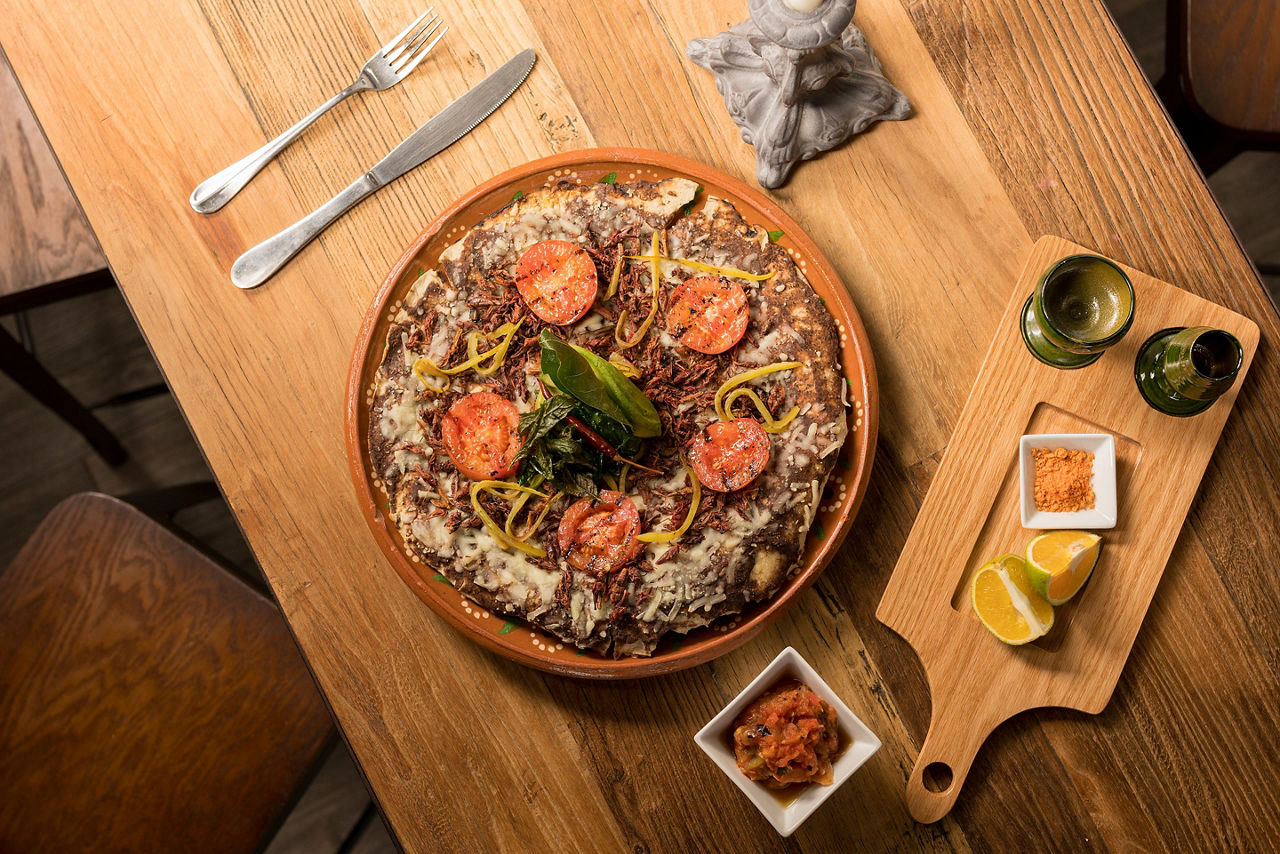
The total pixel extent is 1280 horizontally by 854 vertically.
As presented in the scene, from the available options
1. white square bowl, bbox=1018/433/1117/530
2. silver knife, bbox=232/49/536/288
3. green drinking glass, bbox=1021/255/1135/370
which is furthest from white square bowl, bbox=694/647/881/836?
silver knife, bbox=232/49/536/288

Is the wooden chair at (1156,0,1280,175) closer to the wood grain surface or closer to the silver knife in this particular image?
the silver knife

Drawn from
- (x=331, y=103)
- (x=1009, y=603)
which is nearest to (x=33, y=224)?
(x=331, y=103)

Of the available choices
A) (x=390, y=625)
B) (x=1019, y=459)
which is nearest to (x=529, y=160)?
(x=390, y=625)

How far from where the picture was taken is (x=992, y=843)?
2426 millimetres

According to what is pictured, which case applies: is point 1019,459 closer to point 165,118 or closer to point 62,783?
point 165,118

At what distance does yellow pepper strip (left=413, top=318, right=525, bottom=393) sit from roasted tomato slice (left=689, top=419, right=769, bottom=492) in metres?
0.56

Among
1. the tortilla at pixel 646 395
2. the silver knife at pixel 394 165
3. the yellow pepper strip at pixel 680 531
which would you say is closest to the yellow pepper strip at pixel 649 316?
the tortilla at pixel 646 395

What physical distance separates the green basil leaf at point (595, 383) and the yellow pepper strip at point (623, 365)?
0.06m

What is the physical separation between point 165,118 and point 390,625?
1.65 metres

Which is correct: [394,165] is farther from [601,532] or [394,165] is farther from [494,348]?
[601,532]

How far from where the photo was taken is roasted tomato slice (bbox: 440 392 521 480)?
220 centimetres

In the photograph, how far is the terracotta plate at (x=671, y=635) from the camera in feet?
7.28

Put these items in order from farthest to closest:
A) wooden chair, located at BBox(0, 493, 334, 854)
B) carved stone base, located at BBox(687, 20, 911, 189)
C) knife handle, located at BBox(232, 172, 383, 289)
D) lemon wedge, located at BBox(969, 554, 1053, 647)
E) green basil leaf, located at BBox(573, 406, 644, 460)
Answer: wooden chair, located at BBox(0, 493, 334, 854), knife handle, located at BBox(232, 172, 383, 289), carved stone base, located at BBox(687, 20, 911, 189), lemon wedge, located at BBox(969, 554, 1053, 647), green basil leaf, located at BBox(573, 406, 644, 460)

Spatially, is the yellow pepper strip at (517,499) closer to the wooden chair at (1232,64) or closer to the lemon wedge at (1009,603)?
the lemon wedge at (1009,603)
